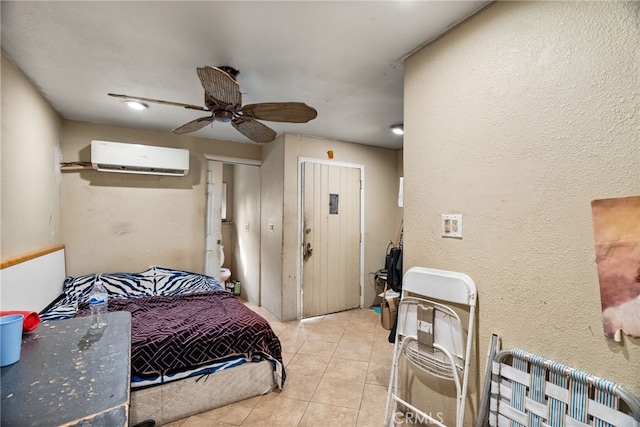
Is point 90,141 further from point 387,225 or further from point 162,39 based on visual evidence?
point 387,225

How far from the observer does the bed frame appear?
5.70ft

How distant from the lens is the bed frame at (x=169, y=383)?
1.74 m

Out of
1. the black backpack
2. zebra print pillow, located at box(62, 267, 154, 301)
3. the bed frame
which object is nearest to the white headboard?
the bed frame

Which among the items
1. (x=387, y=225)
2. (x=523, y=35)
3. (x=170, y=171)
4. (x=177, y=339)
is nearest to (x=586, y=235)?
(x=523, y=35)

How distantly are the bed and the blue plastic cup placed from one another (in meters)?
0.92

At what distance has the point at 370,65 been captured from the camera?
1959 millimetres

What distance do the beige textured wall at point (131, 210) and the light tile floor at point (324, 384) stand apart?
68.6 inches

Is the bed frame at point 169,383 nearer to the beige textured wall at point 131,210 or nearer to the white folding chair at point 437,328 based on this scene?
the beige textured wall at point 131,210

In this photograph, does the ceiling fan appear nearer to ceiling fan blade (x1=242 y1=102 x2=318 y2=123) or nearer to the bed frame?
ceiling fan blade (x1=242 y1=102 x2=318 y2=123)

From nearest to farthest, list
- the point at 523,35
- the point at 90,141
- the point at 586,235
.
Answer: the point at 586,235
the point at 523,35
the point at 90,141

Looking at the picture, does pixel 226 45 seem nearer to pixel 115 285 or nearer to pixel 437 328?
pixel 437 328

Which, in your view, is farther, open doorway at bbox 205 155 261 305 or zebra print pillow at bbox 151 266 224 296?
open doorway at bbox 205 155 261 305

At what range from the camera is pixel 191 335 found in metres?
1.96

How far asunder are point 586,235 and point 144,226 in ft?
13.1
